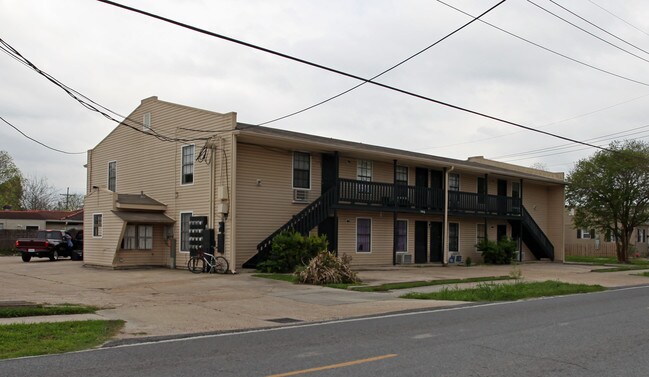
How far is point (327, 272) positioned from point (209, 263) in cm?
574

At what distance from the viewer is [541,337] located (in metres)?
9.80

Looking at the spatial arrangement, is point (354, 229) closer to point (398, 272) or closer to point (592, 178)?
point (398, 272)

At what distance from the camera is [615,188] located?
37.6m

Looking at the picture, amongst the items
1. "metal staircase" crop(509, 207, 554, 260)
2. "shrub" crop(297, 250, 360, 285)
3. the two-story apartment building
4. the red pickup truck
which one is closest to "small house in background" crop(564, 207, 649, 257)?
"metal staircase" crop(509, 207, 554, 260)

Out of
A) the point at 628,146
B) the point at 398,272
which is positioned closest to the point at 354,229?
the point at 398,272

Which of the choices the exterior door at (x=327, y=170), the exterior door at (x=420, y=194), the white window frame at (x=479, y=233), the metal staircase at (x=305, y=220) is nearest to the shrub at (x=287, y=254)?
the metal staircase at (x=305, y=220)

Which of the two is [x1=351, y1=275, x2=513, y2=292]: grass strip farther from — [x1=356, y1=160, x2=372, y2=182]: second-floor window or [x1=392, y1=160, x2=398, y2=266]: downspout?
[x1=356, y1=160, x2=372, y2=182]: second-floor window

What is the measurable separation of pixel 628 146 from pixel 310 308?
103 feet

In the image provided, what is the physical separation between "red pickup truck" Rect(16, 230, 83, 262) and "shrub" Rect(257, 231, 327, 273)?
1385cm

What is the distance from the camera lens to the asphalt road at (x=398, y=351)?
731cm

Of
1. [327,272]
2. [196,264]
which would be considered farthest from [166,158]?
[327,272]

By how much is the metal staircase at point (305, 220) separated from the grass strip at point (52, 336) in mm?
12389

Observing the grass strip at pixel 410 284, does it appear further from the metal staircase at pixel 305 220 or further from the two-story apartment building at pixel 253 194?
the two-story apartment building at pixel 253 194

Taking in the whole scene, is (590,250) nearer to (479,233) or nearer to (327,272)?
(479,233)
